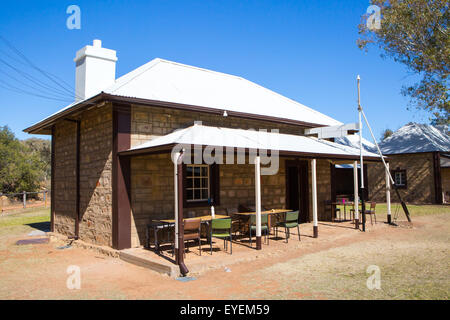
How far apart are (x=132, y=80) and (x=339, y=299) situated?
7.64 m

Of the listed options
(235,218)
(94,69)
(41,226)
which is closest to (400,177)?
(235,218)

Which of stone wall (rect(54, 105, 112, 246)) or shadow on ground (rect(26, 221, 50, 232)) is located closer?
stone wall (rect(54, 105, 112, 246))

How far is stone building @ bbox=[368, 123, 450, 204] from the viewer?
2005 cm

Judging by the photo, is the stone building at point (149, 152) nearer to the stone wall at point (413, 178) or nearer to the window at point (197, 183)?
the window at point (197, 183)

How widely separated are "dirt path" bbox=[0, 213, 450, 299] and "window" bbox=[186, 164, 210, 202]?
104 inches

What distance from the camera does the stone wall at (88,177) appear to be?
8836 mm

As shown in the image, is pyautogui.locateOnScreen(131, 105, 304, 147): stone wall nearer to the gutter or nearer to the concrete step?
the gutter

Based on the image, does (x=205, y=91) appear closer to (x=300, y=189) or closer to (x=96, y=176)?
(x=96, y=176)

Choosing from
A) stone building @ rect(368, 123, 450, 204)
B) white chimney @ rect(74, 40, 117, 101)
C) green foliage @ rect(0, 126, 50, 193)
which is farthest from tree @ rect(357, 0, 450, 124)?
green foliage @ rect(0, 126, 50, 193)

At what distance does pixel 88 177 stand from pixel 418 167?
18.5m

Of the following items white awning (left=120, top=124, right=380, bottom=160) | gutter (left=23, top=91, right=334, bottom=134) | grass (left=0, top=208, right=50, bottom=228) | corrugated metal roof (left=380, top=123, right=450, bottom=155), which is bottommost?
grass (left=0, top=208, right=50, bottom=228)

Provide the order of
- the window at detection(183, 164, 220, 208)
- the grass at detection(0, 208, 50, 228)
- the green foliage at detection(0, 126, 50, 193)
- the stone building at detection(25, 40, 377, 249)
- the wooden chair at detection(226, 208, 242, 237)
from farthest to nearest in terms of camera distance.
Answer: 1. the green foliage at detection(0, 126, 50, 193)
2. the grass at detection(0, 208, 50, 228)
3. the wooden chair at detection(226, 208, 242, 237)
4. the window at detection(183, 164, 220, 208)
5. the stone building at detection(25, 40, 377, 249)

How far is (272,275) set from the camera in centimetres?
623

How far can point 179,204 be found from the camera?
22.0 ft
